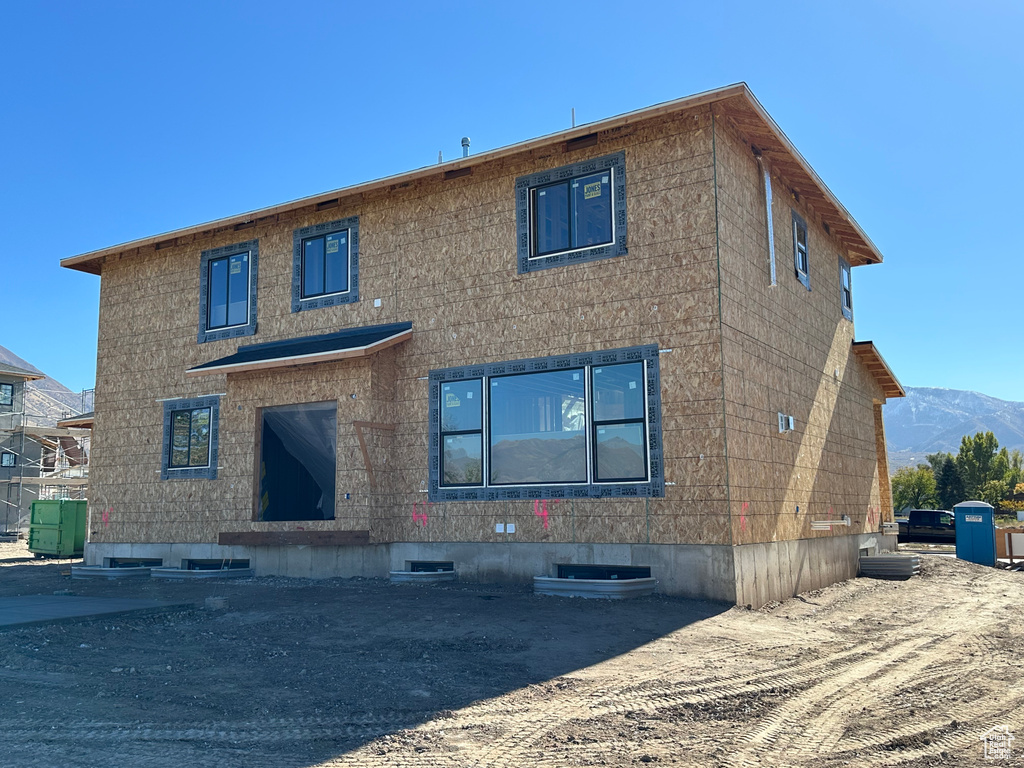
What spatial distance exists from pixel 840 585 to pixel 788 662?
8.90 m

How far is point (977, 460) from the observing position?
5322 centimetres

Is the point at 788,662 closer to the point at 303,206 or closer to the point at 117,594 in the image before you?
the point at 117,594

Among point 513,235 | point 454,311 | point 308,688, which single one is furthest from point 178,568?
point 308,688

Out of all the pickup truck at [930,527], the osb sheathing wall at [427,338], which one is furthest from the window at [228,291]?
the pickup truck at [930,527]

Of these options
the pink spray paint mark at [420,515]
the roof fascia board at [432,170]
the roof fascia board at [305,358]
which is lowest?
the pink spray paint mark at [420,515]

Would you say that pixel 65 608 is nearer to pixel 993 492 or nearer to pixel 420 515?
pixel 420 515

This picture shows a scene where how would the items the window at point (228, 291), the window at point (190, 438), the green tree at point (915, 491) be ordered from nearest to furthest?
1. the window at point (190, 438)
2. the window at point (228, 291)
3. the green tree at point (915, 491)

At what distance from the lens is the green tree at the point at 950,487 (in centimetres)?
4906

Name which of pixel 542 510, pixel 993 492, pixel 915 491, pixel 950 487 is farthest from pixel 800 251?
pixel 915 491

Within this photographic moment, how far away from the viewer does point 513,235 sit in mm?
14750

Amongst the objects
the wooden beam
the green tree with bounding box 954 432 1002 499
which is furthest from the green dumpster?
the green tree with bounding box 954 432 1002 499

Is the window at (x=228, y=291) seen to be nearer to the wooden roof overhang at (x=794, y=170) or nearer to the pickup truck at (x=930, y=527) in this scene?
the wooden roof overhang at (x=794, y=170)

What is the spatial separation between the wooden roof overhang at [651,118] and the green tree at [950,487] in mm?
32787

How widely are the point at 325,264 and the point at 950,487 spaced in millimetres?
44243
